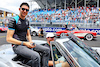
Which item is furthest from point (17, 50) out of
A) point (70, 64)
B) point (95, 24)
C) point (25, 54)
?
point (95, 24)

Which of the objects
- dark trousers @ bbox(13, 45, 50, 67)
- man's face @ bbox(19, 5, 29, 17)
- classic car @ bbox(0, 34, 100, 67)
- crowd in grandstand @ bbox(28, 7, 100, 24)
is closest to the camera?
classic car @ bbox(0, 34, 100, 67)

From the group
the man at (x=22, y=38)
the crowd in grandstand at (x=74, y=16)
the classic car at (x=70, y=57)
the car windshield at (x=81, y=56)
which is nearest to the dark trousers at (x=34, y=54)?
the man at (x=22, y=38)

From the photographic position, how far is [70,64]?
1.60 meters

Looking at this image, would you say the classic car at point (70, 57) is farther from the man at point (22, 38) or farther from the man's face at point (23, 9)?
the man's face at point (23, 9)

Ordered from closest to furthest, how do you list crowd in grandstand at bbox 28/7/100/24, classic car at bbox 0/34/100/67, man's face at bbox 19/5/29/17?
classic car at bbox 0/34/100/67, man's face at bbox 19/5/29/17, crowd in grandstand at bbox 28/7/100/24

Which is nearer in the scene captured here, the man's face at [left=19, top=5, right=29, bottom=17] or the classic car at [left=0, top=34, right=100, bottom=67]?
the classic car at [left=0, top=34, right=100, bottom=67]

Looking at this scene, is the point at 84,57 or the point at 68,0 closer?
the point at 84,57

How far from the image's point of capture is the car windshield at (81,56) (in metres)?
1.67

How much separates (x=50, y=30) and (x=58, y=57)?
15630 millimetres

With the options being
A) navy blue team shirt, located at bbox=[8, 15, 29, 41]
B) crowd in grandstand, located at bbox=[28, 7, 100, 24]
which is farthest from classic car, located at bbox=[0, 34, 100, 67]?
crowd in grandstand, located at bbox=[28, 7, 100, 24]

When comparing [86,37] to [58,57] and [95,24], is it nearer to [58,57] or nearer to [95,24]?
[95,24]

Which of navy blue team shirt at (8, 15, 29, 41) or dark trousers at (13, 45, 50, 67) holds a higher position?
navy blue team shirt at (8, 15, 29, 41)

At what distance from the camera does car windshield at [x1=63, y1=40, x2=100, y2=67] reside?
167 centimetres

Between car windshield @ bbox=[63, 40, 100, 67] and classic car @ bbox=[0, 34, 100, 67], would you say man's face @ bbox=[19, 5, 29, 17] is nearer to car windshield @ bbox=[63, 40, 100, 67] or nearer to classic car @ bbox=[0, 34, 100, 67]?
classic car @ bbox=[0, 34, 100, 67]
